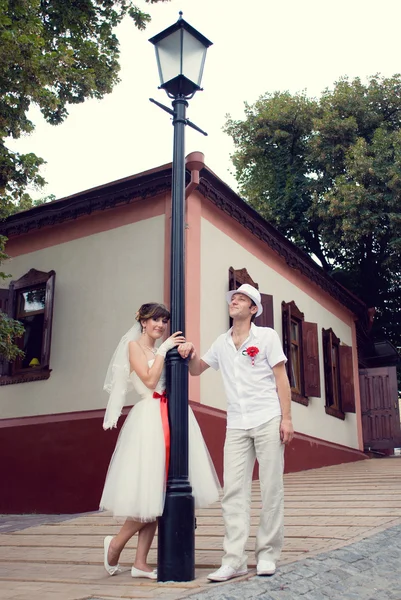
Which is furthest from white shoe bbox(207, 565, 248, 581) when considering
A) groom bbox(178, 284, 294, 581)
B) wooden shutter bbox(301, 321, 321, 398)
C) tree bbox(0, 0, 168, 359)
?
wooden shutter bbox(301, 321, 321, 398)

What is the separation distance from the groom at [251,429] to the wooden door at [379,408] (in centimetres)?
1292

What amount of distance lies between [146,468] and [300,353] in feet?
31.8

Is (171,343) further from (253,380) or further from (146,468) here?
(146,468)

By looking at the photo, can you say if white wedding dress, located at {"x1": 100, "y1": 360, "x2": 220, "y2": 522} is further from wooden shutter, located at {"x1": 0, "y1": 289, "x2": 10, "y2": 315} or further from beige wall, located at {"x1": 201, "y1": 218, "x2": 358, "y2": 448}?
wooden shutter, located at {"x1": 0, "y1": 289, "x2": 10, "y2": 315}

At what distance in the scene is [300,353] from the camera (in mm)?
13578

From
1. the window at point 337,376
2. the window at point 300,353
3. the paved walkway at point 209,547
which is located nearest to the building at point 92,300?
the window at point 300,353

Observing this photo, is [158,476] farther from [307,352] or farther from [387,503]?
[307,352]

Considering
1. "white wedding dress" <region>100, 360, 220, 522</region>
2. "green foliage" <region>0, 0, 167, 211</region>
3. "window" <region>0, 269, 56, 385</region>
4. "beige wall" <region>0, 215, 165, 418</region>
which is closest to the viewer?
"white wedding dress" <region>100, 360, 220, 522</region>

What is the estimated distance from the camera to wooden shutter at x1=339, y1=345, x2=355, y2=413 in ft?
50.9

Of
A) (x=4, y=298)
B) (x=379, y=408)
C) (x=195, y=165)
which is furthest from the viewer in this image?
(x=379, y=408)

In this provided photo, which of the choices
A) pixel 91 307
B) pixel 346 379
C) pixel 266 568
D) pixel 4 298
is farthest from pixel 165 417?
pixel 346 379

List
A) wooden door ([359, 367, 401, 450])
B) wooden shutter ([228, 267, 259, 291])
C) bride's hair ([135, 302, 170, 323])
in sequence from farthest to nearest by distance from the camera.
Result: wooden door ([359, 367, 401, 450]) < wooden shutter ([228, 267, 259, 291]) < bride's hair ([135, 302, 170, 323])

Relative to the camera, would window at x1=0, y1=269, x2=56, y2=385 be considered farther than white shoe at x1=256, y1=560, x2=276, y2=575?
Yes

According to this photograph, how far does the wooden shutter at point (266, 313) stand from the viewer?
11.6 meters
